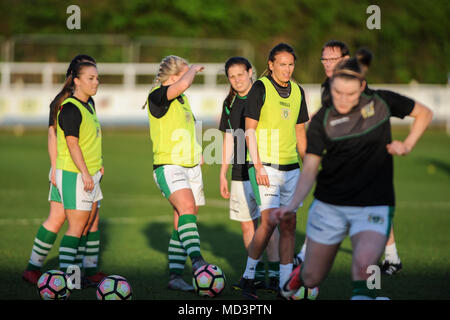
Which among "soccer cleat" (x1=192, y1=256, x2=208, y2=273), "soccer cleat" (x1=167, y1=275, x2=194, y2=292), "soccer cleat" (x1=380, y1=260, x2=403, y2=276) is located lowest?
"soccer cleat" (x1=167, y1=275, x2=194, y2=292)

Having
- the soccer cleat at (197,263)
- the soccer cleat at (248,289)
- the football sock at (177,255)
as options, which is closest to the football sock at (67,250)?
the football sock at (177,255)

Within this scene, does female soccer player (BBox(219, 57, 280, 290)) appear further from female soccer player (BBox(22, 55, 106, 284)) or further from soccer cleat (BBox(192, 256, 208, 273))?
female soccer player (BBox(22, 55, 106, 284))

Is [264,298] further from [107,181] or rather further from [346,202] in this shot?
[107,181]

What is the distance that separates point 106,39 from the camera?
120 ft

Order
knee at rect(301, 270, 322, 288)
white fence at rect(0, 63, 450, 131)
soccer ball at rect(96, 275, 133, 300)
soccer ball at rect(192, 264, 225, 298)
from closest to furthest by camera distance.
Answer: knee at rect(301, 270, 322, 288) → soccer ball at rect(96, 275, 133, 300) → soccer ball at rect(192, 264, 225, 298) → white fence at rect(0, 63, 450, 131)

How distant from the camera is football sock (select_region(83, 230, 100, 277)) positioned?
706 cm

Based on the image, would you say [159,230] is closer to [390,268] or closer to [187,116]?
[187,116]

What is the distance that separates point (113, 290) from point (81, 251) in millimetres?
1187

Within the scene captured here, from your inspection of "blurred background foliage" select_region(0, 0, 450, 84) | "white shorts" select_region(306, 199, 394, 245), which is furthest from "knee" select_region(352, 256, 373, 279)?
"blurred background foliage" select_region(0, 0, 450, 84)

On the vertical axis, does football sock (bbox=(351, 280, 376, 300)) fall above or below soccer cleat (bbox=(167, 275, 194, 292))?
above

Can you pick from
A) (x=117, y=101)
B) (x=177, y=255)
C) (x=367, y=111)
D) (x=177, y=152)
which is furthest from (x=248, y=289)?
(x=117, y=101)

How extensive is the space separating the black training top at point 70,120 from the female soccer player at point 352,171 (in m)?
2.33

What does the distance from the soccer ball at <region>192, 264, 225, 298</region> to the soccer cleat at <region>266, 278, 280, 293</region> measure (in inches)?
22.2

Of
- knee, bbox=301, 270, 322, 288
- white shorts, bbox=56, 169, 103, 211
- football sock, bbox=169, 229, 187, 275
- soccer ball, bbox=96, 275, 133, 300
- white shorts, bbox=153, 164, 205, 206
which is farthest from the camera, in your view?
football sock, bbox=169, 229, 187, 275
